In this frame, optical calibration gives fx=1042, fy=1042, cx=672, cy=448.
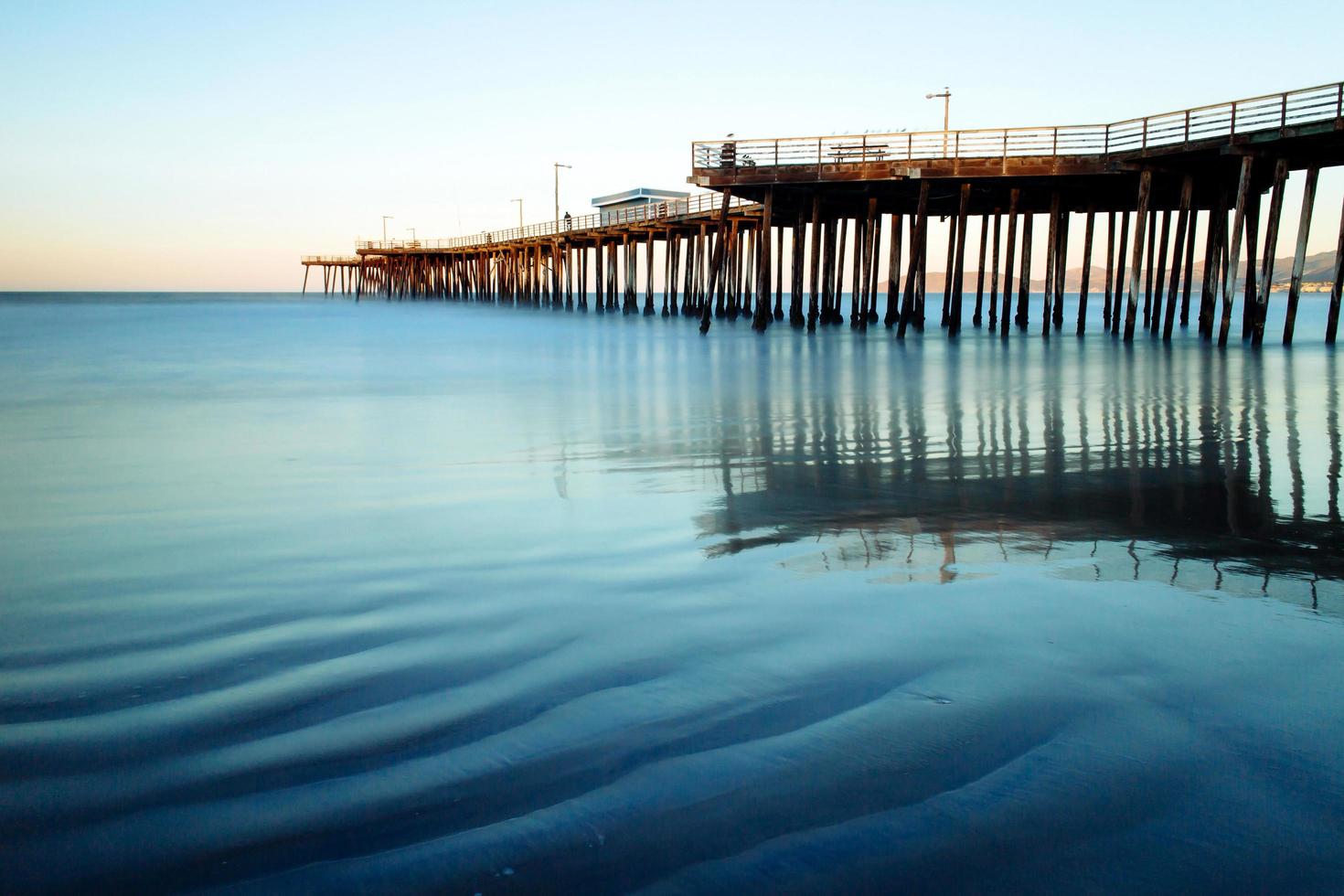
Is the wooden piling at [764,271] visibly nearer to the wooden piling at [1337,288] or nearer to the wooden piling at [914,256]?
the wooden piling at [914,256]

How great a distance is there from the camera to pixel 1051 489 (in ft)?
21.5

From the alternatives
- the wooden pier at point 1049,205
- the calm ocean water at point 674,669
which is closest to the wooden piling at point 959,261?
the wooden pier at point 1049,205

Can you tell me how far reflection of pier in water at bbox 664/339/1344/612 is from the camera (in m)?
4.85

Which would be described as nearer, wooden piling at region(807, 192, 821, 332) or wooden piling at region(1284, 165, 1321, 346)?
wooden piling at region(1284, 165, 1321, 346)

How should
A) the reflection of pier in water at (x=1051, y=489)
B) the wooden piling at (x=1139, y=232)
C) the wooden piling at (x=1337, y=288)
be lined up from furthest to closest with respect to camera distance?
the wooden piling at (x=1139, y=232) < the wooden piling at (x=1337, y=288) < the reflection of pier in water at (x=1051, y=489)

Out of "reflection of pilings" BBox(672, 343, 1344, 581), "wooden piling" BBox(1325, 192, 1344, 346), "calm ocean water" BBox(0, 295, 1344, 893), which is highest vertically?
"wooden piling" BBox(1325, 192, 1344, 346)

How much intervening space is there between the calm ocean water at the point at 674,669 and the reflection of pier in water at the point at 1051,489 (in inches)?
1.8

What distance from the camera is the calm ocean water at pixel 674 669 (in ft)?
7.45

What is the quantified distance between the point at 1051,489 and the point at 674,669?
13.2ft

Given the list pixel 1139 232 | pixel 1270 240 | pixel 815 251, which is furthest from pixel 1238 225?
pixel 815 251

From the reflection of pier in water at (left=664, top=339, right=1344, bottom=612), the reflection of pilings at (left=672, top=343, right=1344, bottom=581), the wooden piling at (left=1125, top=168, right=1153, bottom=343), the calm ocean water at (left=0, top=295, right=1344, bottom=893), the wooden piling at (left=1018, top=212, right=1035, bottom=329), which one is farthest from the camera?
the wooden piling at (left=1018, top=212, right=1035, bottom=329)

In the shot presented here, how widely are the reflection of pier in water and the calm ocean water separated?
5cm

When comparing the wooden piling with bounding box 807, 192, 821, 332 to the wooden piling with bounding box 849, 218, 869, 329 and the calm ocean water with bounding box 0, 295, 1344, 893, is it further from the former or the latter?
the calm ocean water with bounding box 0, 295, 1344, 893

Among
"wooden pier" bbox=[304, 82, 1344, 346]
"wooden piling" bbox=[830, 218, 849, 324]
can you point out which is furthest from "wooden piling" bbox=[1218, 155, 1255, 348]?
"wooden piling" bbox=[830, 218, 849, 324]
